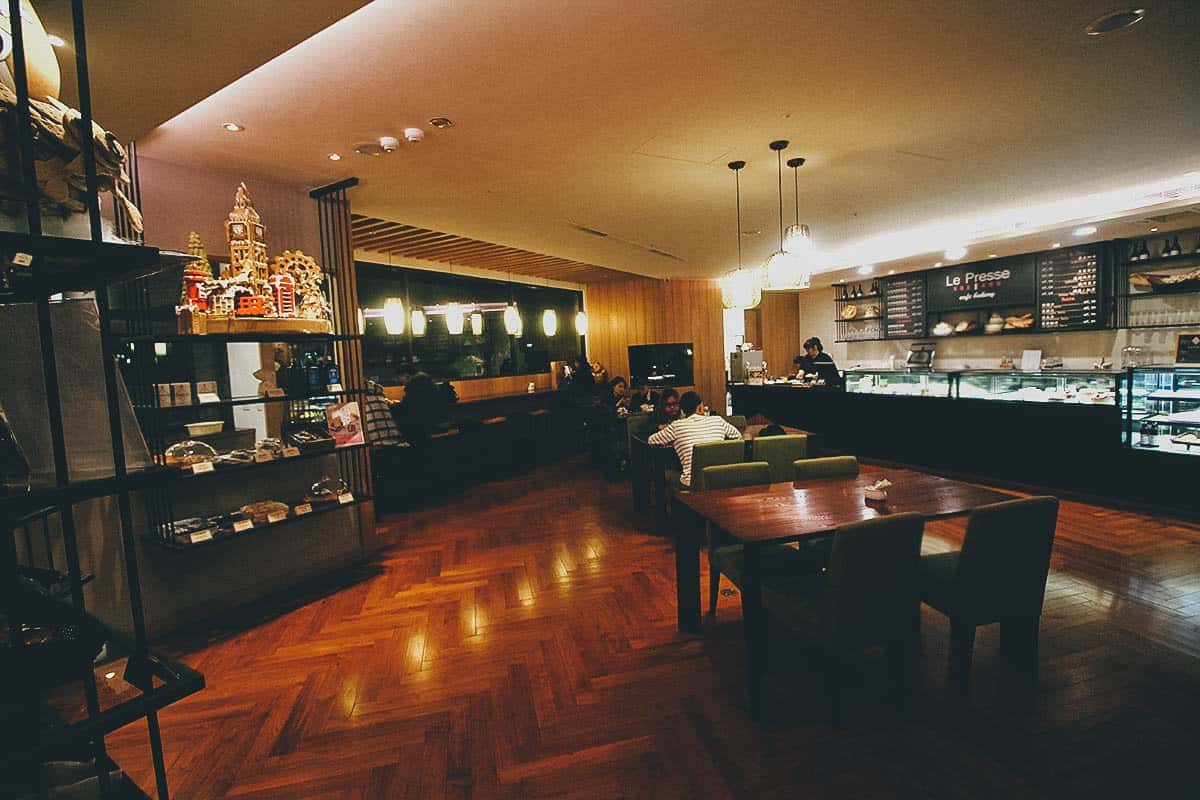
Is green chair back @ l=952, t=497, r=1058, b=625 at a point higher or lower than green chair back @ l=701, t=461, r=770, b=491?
lower

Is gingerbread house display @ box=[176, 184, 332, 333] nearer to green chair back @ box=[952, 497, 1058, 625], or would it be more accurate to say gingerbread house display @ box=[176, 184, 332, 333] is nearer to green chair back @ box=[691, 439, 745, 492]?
green chair back @ box=[691, 439, 745, 492]

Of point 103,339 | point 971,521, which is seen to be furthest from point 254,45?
point 971,521

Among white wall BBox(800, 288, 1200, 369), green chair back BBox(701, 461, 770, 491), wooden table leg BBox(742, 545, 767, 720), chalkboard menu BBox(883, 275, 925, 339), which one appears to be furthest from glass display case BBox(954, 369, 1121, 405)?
wooden table leg BBox(742, 545, 767, 720)

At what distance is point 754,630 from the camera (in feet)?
8.26

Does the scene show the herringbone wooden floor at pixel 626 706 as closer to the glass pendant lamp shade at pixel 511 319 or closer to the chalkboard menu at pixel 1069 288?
the chalkboard menu at pixel 1069 288

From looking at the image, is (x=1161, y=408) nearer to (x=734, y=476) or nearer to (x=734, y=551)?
(x=734, y=476)

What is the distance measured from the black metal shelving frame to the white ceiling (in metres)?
1.67

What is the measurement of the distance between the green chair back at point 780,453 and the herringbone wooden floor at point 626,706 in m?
1.09

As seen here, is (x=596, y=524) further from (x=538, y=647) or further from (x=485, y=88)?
(x=485, y=88)

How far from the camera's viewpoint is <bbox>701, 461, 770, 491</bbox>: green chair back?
11.3 feet

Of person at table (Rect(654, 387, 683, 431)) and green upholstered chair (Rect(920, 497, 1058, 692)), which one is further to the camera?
person at table (Rect(654, 387, 683, 431))

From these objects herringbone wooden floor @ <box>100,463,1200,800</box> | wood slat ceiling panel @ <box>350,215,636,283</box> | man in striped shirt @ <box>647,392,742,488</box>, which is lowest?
herringbone wooden floor @ <box>100,463,1200,800</box>

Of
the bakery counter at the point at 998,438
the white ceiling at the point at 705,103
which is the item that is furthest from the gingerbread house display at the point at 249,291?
the bakery counter at the point at 998,438

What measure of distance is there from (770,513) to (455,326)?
5.73 m
